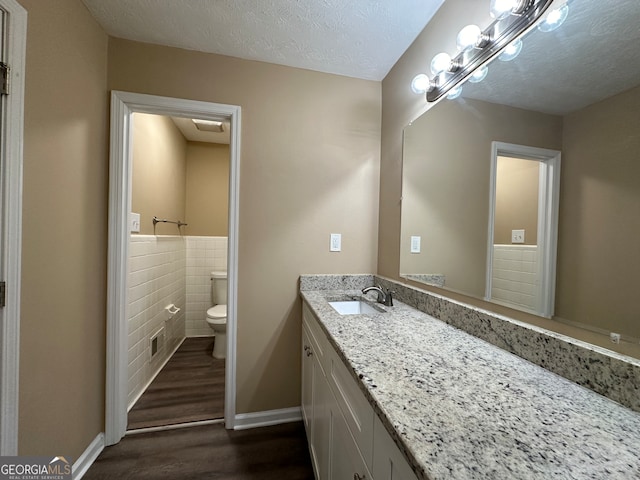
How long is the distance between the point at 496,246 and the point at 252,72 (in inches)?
69.4

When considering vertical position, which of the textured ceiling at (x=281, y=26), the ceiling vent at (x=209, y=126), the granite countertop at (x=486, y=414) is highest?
the ceiling vent at (x=209, y=126)

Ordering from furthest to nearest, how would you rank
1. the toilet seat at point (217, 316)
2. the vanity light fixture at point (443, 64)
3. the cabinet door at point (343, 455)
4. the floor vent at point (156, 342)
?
the toilet seat at point (217, 316)
the floor vent at point (156, 342)
the vanity light fixture at point (443, 64)
the cabinet door at point (343, 455)

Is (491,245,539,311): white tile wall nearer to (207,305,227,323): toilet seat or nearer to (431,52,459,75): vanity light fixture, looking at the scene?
(431,52,459,75): vanity light fixture

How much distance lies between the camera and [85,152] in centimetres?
134

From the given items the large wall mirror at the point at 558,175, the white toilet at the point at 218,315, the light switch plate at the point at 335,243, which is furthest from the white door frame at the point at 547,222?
the white toilet at the point at 218,315

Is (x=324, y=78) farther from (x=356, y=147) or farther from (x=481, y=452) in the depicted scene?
(x=481, y=452)

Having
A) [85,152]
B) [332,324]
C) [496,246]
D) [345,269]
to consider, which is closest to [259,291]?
[345,269]

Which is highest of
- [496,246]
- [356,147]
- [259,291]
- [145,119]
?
[145,119]

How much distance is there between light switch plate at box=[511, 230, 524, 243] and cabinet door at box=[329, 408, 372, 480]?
87cm

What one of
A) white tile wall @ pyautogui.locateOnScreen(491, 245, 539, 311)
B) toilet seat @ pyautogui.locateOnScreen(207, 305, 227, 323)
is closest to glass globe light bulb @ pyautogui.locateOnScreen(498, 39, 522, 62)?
white tile wall @ pyautogui.locateOnScreen(491, 245, 539, 311)

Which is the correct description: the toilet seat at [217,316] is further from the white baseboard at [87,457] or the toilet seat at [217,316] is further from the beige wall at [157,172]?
the white baseboard at [87,457]

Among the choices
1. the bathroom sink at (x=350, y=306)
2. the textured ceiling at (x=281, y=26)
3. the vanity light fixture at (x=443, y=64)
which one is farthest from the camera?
the bathroom sink at (x=350, y=306)

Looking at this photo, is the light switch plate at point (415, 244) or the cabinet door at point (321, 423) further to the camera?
the light switch plate at point (415, 244)

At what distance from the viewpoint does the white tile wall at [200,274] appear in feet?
10.4
